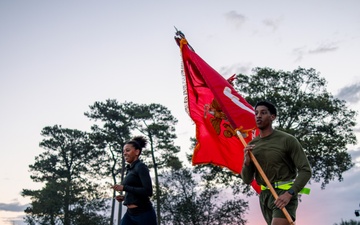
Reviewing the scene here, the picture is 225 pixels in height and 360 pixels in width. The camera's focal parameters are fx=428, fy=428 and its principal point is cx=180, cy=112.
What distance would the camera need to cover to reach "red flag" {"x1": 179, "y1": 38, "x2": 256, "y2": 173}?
19.9 feet

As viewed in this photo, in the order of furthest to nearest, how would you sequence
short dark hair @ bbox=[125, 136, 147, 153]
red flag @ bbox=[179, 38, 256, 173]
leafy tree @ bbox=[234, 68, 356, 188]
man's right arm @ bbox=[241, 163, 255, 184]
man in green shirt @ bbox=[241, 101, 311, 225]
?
leafy tree @ bbox=[234, 68, 356, 188], red flag @ bbox=[179, 38, 256, 173], short dark hair @ bbox=[125, 136, 147, 153], man's right arm @ bbox=[241, 163, 255, 184], man in green shirt @ bbox=[241, 101, 311, 225]

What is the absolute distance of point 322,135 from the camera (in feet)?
81.1

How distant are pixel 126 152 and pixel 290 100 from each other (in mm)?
20350

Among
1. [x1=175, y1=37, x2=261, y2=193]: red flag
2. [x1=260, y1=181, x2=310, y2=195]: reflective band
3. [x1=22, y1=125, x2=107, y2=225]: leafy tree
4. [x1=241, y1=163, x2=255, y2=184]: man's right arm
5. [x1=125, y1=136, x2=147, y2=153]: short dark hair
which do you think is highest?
[x1=22, y1=125, x2=107, y2=225]: leafy tree

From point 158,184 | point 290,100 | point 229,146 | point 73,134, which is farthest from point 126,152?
point 73,134

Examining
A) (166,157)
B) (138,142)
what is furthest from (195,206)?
(138,142)

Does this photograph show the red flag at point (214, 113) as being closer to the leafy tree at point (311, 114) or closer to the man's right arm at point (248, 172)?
the man's right arm at point (248, 172)

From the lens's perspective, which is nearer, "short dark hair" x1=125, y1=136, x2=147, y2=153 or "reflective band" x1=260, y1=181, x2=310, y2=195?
"reflective band" x1=260, y1=181, x2=310, y2=195

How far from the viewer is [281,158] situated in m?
4.34

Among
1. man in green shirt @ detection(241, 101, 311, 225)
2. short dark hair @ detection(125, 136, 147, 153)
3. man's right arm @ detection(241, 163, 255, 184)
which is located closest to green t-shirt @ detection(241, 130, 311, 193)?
man in green shirt @ detection(241, 101, 311, 225)

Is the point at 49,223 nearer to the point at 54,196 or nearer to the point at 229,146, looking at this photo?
the point at 54,196

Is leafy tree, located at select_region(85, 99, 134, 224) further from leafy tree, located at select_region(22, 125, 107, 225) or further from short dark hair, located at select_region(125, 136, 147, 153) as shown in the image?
short dark hair, located at select_region(125, 136, 147, 153)

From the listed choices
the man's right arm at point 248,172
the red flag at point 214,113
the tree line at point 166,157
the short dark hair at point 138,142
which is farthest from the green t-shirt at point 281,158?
the tree line at point 166,157

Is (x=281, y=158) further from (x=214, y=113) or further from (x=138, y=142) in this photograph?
(x=214, y=113)
